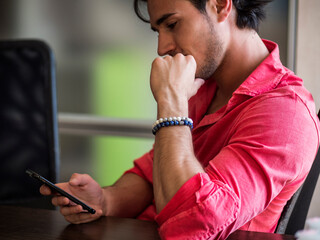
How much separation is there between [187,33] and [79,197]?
579 millimetres

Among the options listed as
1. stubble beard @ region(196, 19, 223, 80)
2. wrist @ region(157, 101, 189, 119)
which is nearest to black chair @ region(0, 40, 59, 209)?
stubble beard @ region(196, 19, 223, 80)

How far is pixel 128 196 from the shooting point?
1.42m

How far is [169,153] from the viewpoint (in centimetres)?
104

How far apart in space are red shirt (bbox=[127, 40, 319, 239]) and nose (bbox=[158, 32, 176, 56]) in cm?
27

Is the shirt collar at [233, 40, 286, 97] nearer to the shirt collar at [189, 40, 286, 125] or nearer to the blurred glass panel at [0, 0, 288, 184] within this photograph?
the shirt collar at [189, 40, 286, 125]

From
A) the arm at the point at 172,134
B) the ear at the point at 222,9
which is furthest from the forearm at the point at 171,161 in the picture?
the ear at the point at 222,9

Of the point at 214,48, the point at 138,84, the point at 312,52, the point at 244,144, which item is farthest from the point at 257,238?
the point at 138,84

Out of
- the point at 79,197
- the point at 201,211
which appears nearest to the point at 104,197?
the point at 79,197

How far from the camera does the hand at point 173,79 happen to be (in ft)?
3.81

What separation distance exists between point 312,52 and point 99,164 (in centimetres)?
148

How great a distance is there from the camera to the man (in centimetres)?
96

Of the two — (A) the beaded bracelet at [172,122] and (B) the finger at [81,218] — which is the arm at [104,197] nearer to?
(B) the finger at [81,218]

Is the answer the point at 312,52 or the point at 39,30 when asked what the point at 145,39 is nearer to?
the point at 39,30

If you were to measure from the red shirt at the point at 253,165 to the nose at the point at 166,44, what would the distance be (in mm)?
272
